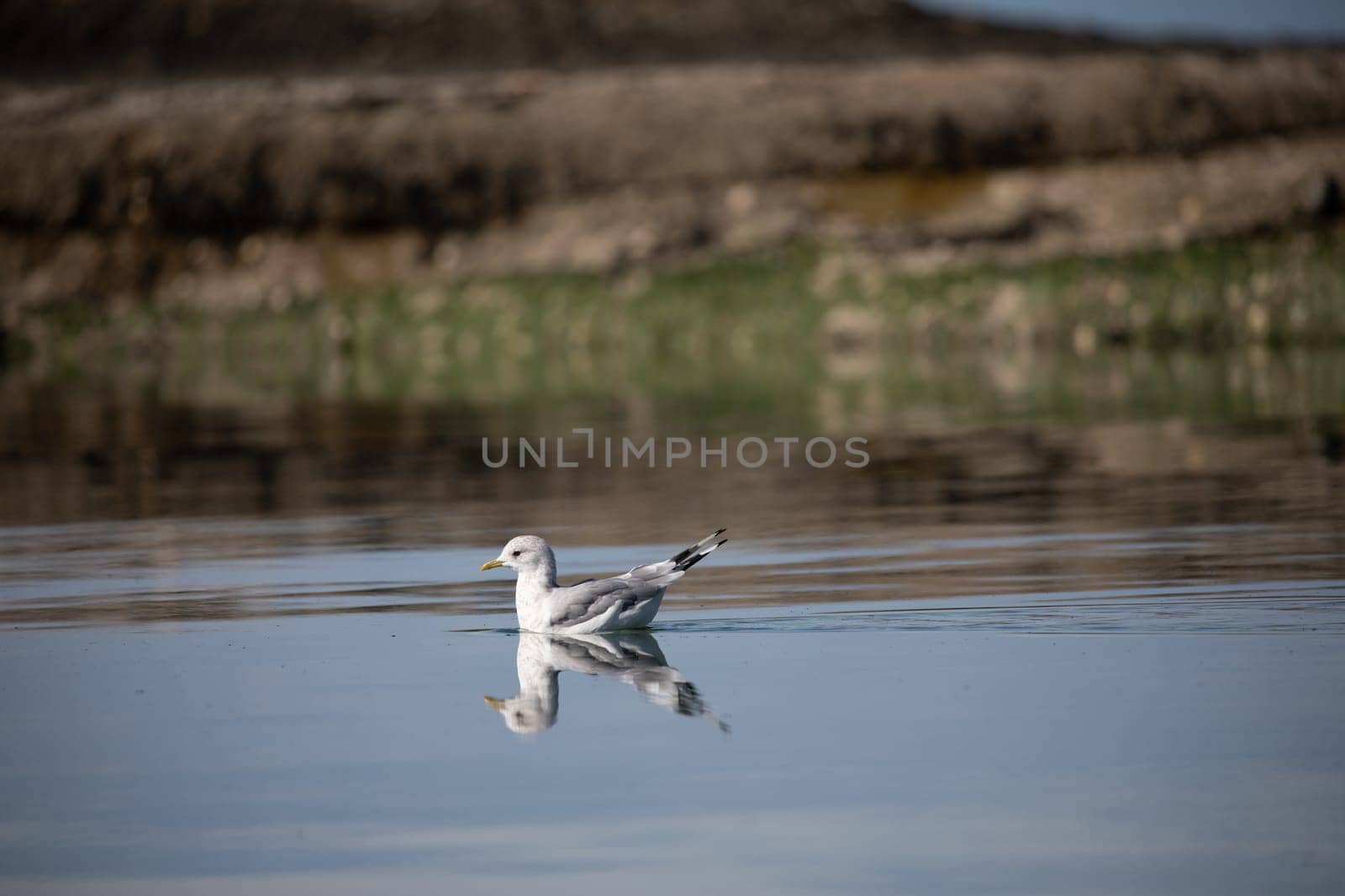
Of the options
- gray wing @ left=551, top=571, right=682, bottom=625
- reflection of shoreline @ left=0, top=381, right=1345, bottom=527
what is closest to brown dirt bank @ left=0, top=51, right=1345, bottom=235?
reflection of shoreline @ left=0, top=381, right=1345, bottom=527

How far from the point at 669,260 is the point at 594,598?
108 feet

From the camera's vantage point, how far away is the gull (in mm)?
7578

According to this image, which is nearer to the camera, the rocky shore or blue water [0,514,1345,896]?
blue water [0,514,1345,896]

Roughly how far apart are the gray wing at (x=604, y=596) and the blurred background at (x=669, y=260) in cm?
353

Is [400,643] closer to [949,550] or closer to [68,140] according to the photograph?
[949,550]

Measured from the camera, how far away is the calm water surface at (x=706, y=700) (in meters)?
4.90

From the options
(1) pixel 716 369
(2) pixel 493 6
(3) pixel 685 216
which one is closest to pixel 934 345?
(1) pixel 716 369

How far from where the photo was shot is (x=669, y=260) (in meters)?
40.3

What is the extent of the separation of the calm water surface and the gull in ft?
0.29

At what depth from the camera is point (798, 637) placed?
741 centimetres

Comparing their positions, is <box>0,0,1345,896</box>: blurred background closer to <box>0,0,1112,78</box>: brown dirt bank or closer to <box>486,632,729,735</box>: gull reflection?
<box>486,632,729,735</box>: gull reflection

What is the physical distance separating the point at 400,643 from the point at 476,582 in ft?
5.48

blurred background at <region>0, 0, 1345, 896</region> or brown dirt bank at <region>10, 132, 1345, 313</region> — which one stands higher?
brown dirt bank at <region>10, 132, 1345, 313</region>

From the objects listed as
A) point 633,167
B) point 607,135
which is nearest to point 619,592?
point 633,167
